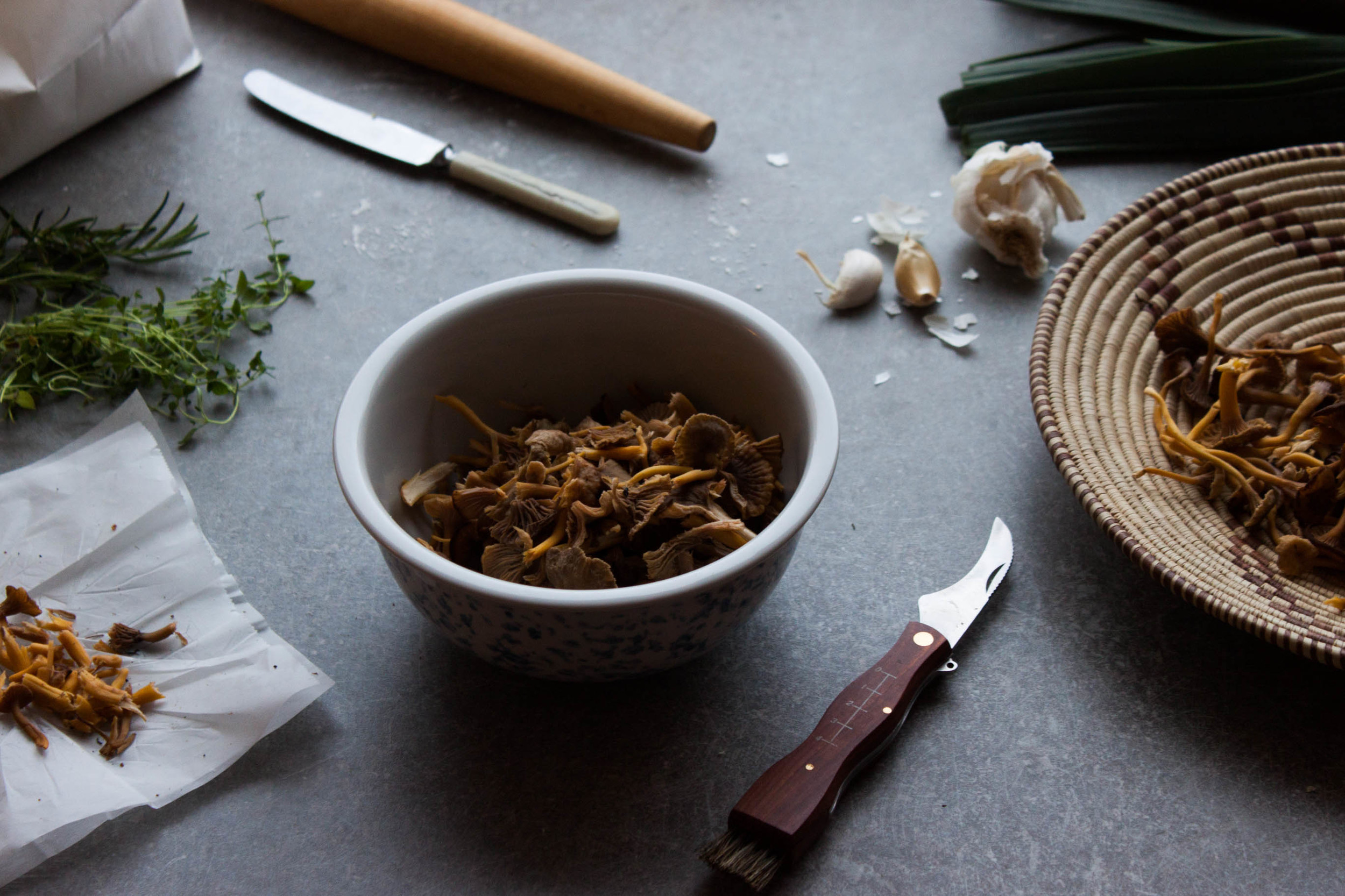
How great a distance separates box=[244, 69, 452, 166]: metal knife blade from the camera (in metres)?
1.32

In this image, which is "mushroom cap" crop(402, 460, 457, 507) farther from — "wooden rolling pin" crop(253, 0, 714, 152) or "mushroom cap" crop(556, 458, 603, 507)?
"wooden rolling pin" crop(253, 0, 714, 152)

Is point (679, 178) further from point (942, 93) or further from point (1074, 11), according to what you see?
point (1074, 11)

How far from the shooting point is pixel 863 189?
4.34 feet

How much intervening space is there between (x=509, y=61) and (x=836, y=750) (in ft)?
3.42

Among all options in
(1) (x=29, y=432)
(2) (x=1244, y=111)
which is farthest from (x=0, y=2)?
(2) (x=1244, y=111)

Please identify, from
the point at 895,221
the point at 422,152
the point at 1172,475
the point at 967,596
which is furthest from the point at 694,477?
the point at 422,152

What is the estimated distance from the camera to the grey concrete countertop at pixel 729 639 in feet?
2.48

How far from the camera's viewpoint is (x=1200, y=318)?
1.05 meters

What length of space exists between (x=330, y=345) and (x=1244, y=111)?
1.12 m

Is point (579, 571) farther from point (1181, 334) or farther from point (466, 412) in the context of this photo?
point (1181, 334)

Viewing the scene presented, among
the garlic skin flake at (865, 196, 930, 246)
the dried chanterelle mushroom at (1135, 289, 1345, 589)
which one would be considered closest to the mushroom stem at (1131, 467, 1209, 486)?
the dried chanterelle mushroom at (1135, 289, 1345, 589)

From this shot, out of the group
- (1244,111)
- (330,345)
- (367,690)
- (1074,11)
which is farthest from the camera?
(1074,11)

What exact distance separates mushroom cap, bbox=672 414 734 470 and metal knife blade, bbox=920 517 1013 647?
0.73 ft

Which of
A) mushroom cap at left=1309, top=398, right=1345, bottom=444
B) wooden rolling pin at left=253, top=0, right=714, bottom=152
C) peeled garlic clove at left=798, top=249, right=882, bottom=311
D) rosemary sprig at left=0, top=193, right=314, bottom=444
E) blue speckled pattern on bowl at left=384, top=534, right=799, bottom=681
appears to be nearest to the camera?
blue speckled pattern on bowl at left=384, top=534, right=799, bottom=681
